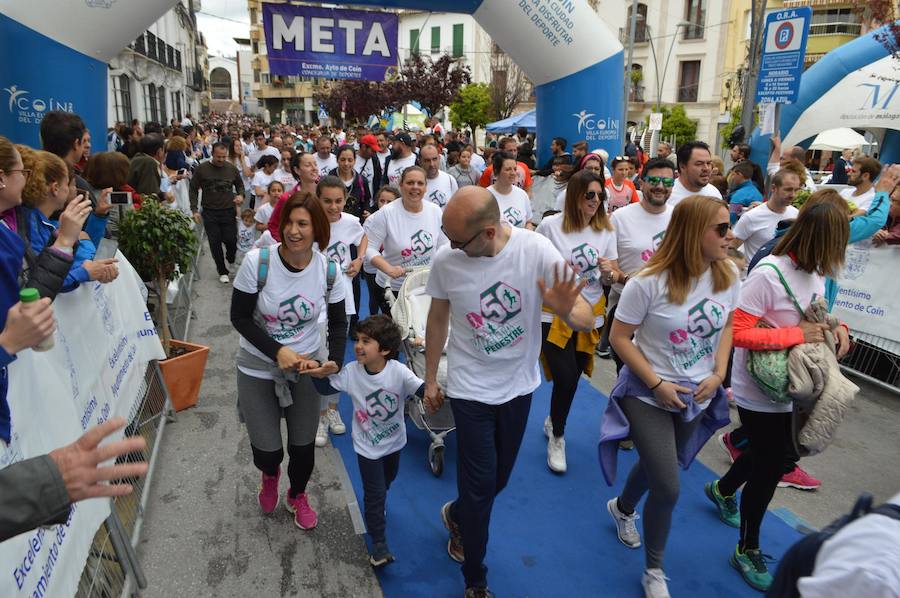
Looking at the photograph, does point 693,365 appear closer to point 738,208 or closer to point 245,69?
point 738,208

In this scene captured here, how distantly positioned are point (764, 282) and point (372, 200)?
6.43 metres

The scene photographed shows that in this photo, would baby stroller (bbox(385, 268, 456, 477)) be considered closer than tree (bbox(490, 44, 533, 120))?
Yes

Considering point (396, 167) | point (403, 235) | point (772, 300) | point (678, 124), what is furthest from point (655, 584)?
point (678, 124)

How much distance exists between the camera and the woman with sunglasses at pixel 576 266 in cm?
416

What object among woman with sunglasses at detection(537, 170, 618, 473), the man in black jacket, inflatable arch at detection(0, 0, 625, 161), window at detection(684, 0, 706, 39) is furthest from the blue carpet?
window at detection(684, 0, 706, 39)

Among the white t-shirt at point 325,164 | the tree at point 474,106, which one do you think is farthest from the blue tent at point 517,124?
the white t-shirt at point 325,164

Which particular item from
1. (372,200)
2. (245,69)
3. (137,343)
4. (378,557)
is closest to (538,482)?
Result: (378,557)

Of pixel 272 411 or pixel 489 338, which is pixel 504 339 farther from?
pixel 272 411

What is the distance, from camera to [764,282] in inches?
126

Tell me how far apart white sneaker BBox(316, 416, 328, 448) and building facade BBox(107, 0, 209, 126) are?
1245cm

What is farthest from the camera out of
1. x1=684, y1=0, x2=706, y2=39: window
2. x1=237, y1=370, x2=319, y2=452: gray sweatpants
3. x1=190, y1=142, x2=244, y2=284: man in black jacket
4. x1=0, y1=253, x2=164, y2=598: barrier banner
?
x1=684, y1=0, x2=706, y2=39: window

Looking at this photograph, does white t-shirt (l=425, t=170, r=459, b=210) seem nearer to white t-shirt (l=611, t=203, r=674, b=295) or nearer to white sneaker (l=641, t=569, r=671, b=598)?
white t-shirt (l=611, t=203, r=674, b=295)

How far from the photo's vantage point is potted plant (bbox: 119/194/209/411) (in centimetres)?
491

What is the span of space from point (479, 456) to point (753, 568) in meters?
1.68
